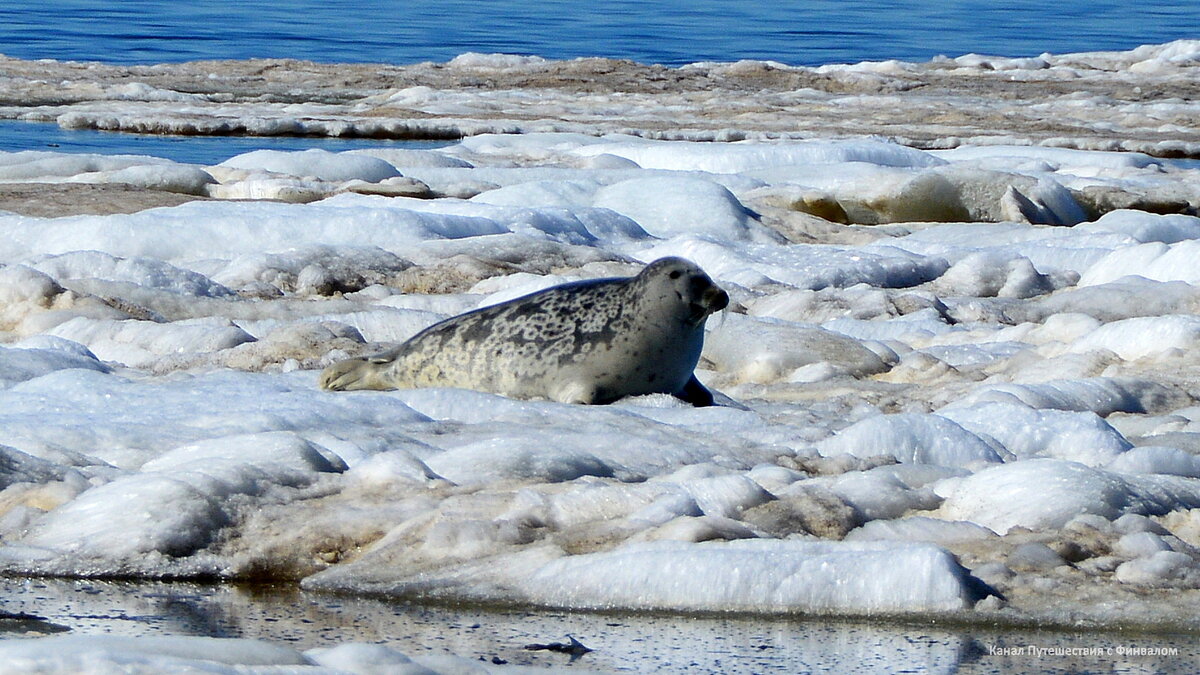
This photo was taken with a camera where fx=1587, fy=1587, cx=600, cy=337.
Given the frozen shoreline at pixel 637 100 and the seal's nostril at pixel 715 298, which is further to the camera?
the frozen shoreline at pixel 637 100

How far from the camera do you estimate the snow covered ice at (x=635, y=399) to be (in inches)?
135

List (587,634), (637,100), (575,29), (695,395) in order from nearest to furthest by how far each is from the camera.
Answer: (587,634)
(695,395)
(637,100)
(575,29)

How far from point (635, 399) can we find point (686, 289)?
41cm

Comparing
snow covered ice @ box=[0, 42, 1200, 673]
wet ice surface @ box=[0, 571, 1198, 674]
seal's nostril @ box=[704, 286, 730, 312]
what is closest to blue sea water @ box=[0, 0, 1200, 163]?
snow covered ice @ box=[0, 42, 1200, 673]

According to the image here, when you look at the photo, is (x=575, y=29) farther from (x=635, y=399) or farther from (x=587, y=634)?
(x=587, y=634)

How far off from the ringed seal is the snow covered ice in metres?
0.15

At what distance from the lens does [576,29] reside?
31781 millimetres

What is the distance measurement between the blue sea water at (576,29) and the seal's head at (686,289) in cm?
1862

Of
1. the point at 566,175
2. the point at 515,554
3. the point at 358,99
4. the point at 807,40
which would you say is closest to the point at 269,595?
the point at 515,554

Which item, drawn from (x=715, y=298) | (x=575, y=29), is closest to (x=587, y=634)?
(x=715, y=298)

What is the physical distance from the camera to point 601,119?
15.5m

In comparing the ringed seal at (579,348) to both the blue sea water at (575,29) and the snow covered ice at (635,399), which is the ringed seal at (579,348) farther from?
the blue sea water at (575,29)

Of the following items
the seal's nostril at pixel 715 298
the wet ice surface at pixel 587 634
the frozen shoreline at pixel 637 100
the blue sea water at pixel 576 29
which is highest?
the blue sea water at pixel 576 29

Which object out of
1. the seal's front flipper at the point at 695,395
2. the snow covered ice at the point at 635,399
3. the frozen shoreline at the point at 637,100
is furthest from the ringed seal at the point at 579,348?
the frozen shoreline at the point at 637,100
